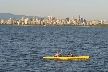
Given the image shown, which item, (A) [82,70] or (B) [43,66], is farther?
(B) [43,66]

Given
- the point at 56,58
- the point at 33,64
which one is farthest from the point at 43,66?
the point at 56,58

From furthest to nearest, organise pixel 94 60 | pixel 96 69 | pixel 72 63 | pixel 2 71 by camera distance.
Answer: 1. pixel 94 60
2. pixel 72 63
3. pixel 96 69
4. pixel 2 71

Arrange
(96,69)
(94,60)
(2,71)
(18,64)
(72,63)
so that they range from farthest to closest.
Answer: (94,60)
(72,63)
(18,64)
(96,69)
(2,71)

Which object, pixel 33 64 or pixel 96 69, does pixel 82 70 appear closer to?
pixel 96 69

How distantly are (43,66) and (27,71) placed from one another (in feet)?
21.0

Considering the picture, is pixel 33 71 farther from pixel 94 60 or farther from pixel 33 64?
pixel 94 60

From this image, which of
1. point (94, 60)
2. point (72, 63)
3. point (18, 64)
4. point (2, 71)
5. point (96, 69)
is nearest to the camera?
point (2, 71)

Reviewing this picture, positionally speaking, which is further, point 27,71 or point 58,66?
point 58,66

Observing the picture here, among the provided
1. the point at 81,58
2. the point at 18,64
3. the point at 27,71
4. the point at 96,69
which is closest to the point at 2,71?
the point at 27,71

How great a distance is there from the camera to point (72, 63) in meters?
60.7

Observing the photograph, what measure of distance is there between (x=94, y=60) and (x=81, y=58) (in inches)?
125

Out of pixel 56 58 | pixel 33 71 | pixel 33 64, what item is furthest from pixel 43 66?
pixel 56 58

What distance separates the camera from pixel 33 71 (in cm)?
4956

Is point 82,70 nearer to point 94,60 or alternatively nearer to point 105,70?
point 105,70
